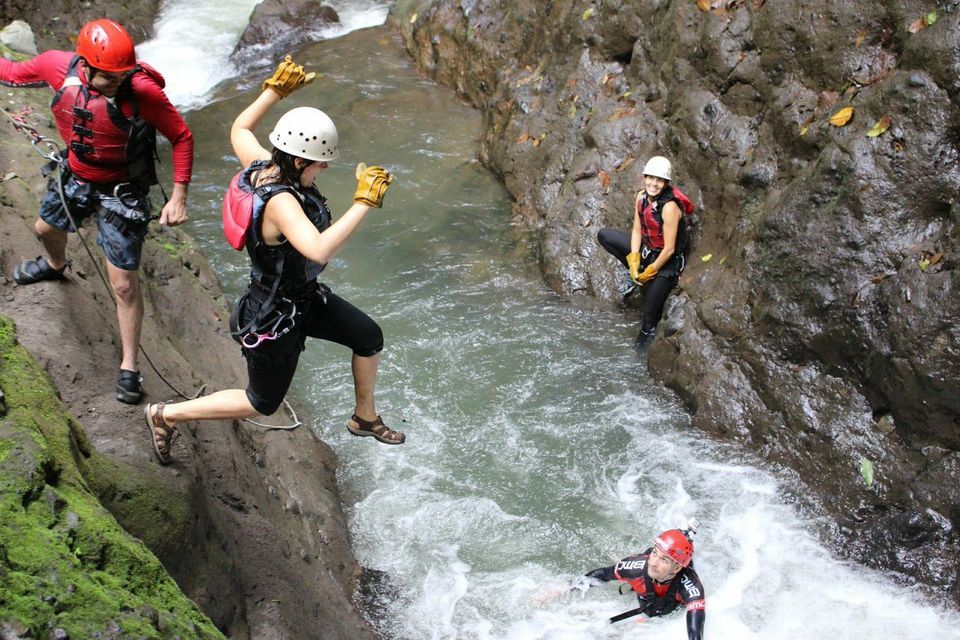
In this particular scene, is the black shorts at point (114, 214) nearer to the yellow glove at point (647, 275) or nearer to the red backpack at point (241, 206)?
the red backpack at point (241, 206)

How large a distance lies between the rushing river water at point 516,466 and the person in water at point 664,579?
0.32m

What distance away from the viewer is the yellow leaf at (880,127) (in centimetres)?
709

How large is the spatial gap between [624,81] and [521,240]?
93.0 inches

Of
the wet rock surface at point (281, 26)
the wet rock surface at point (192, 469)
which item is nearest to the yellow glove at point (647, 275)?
the wet rock surface at point (192, 469)

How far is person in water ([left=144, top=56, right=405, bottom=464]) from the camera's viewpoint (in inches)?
153

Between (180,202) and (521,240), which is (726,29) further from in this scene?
(180,202)

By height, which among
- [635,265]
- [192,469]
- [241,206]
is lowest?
[192,469]

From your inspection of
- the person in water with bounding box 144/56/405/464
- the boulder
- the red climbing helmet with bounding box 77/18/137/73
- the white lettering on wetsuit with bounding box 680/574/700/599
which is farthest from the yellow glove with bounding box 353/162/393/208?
the boulder

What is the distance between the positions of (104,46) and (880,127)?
19.3ft

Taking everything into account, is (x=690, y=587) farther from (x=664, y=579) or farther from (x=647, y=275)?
(x=647, y=275)

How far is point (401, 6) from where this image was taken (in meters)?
17.3

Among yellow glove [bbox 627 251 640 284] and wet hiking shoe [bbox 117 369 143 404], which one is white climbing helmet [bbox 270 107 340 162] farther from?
yellow glove [bbox 627 251 640 284]

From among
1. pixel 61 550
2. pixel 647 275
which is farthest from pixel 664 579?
pixel 61 550

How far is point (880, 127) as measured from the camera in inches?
280
